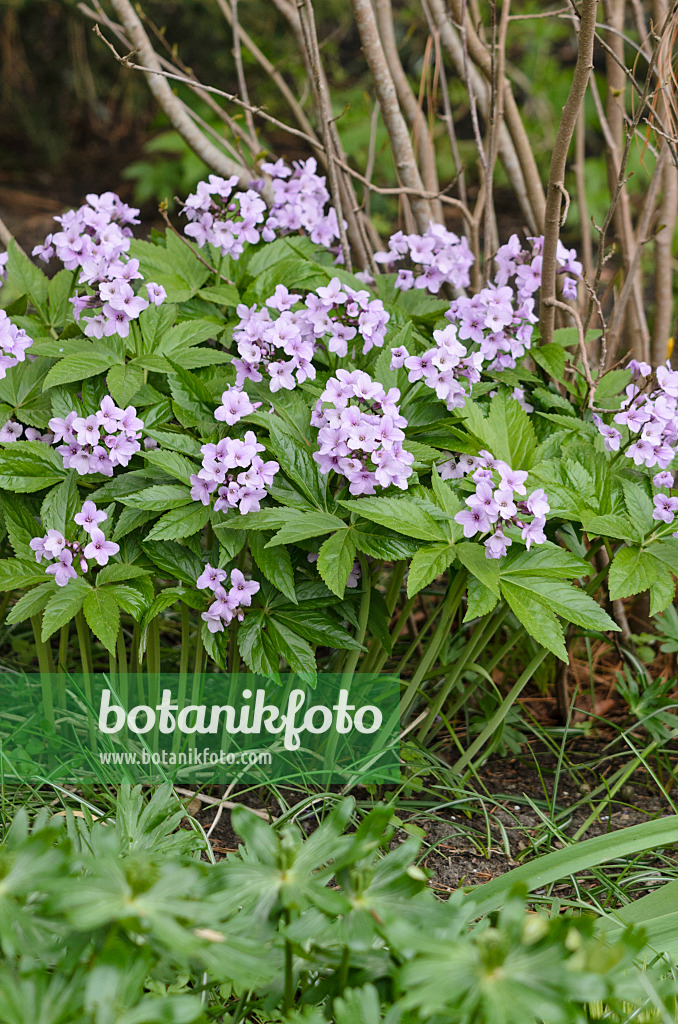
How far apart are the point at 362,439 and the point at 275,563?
282mm

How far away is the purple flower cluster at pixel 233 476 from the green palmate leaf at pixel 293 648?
9.6 inches

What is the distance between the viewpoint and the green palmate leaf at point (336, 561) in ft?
5.00

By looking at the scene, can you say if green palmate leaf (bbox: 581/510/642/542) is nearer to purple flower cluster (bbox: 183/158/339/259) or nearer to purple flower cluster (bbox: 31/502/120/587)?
purple flower cluster (bbox: 31/502/120/587)

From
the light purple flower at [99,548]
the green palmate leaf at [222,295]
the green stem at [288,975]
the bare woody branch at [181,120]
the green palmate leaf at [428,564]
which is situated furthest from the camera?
the bare woody branch at [181,120]

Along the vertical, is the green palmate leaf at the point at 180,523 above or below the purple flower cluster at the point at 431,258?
below

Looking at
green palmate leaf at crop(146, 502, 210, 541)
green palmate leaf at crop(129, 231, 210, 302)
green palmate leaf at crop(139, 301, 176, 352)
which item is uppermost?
green palmate leaf at crop(129, 231, 210, 302)

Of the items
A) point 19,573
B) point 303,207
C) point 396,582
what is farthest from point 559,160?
point 19,573

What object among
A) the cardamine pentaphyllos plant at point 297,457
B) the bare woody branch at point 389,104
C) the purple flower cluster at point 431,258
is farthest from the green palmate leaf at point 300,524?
the bare woody branch at point 389,104

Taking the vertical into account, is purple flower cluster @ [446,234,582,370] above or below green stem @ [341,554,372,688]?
above

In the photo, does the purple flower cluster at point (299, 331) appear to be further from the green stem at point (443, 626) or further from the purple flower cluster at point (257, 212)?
the green stem at point (443, 626)

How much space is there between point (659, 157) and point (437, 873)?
1.74 meters

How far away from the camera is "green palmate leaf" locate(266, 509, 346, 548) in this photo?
1512 millimetres

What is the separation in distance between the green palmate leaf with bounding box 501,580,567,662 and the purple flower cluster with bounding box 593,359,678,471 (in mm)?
412

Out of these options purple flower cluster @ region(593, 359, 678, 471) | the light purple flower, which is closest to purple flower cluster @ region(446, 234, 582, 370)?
purple flower cluster @ region(593, 359, 678, 471)
